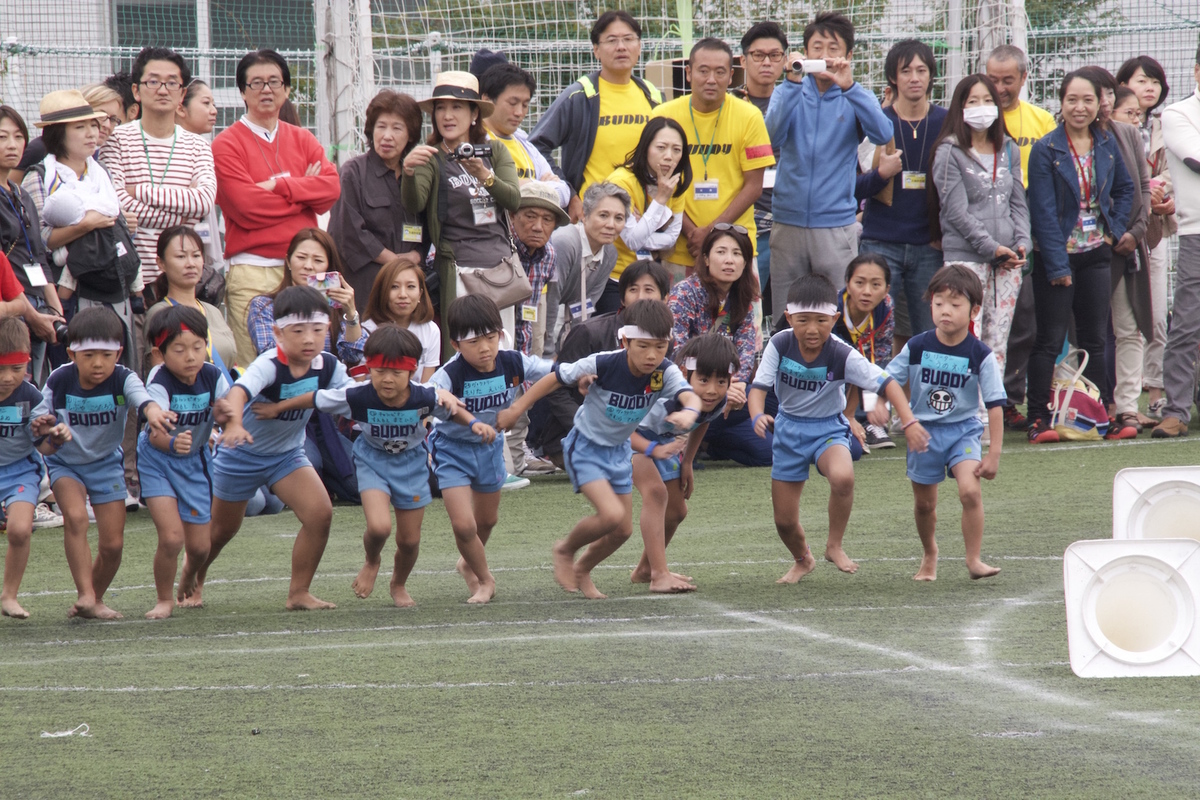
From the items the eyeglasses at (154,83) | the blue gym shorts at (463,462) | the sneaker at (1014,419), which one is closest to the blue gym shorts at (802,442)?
the blue gym shorts at (463,462)

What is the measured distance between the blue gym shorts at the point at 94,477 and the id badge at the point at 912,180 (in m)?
6.31

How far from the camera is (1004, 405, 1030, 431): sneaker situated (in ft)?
38.5

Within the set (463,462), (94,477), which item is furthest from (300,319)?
(94,477)

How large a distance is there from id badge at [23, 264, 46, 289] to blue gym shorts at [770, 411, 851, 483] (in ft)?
13.5

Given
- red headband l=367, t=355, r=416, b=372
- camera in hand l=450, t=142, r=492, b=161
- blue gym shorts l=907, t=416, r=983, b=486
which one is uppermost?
camera in hand l=450, t=142, r=492, b=161

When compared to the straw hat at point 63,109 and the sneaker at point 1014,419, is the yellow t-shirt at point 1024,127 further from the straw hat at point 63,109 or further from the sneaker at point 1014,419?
the straw hat at point 63,109

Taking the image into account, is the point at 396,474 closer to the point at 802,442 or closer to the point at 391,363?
the point at 391,363

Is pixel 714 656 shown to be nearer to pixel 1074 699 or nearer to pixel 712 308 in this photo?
pixel 1074 699

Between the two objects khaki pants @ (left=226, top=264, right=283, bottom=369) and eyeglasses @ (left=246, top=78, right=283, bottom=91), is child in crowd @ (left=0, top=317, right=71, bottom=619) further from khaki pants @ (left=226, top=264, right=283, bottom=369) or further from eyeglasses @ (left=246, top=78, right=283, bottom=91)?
eyeglasses @ (left=246, top=78, right=283, bottom=91)

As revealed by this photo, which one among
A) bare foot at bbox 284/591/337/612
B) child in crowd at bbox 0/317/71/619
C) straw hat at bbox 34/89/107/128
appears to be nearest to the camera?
child in crowd at bbox 0/317/71/619

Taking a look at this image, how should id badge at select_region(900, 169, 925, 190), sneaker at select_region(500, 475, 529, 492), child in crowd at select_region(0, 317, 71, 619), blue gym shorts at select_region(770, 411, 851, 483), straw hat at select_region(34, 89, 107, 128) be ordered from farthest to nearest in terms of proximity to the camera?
id badge at select_region(900, 169, 925, 190) < sneaker at select_region(500, 475, 529, 492) < straw hat at select_region(34, 89, 107, 128) < blue gym shorts at select_region(770, 411, 851, 483) < child in crowd at select_region(0, 317, 71, 619)

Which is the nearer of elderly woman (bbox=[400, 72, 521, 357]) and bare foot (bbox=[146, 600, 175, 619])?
bare foot (bbox=[146, 600, 175, 619])

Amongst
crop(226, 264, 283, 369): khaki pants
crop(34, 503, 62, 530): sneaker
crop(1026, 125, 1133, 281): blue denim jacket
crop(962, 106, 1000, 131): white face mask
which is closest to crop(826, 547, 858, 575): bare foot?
→ crop(226, 264, 283, 369): khaki pants

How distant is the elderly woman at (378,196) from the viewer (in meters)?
9.38
